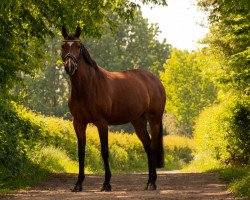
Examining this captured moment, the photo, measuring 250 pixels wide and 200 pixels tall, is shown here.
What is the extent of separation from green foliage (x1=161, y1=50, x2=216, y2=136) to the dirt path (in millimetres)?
46709

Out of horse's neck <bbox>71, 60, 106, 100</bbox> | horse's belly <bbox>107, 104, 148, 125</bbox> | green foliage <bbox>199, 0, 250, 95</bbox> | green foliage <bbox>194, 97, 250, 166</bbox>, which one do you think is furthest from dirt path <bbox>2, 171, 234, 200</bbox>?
green foliage <bbox>194, 97, 250, 166</bbox>

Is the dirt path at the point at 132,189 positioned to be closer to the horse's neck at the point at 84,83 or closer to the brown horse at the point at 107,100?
the brown horse at the point at 107,100

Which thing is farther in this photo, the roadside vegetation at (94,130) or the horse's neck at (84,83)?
the roadside vegetation at (94,130)

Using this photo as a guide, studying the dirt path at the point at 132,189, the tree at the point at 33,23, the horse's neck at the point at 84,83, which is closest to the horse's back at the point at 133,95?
the horse's neck at the point at 84,83

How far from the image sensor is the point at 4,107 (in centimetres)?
1357

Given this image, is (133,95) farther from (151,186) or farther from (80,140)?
(151,186)

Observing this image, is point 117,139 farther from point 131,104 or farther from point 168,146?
point 131,104

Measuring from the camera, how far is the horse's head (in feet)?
33.1

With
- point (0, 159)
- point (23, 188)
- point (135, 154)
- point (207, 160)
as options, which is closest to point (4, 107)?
point (0, 159)

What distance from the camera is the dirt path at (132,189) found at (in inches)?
379

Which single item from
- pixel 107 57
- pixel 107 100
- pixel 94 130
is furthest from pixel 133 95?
pixel 107 57

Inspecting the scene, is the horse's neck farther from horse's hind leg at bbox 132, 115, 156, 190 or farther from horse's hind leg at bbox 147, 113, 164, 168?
horse's hind leg at bbox 147, 113, 164, 168

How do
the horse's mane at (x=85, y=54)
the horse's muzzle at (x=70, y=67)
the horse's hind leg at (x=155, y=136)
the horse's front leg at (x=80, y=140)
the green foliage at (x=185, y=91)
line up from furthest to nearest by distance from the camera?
the green foliage at (x=185, y=91) → the horse's hind leg at (x=155, y=136) → the horse's front leg at (x=80, y=140) → the horse's mane at (x=85, y=54) → the horse's muzzle at (x=70, y=67)

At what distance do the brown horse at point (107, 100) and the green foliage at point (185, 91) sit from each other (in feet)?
156
